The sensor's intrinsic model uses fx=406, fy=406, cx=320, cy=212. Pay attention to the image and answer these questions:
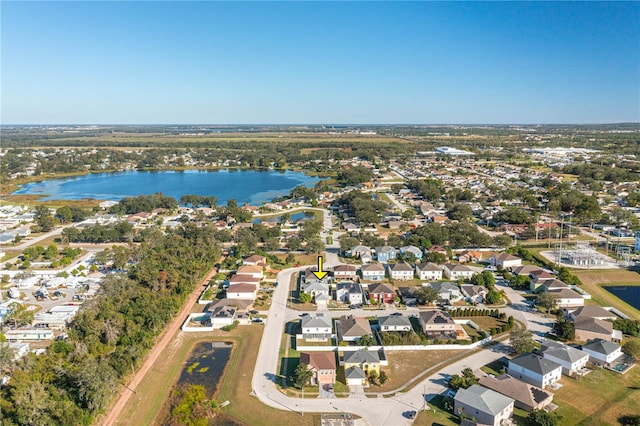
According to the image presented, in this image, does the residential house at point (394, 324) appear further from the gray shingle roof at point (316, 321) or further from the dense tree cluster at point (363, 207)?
the dense tree cluster at point (363, 207)

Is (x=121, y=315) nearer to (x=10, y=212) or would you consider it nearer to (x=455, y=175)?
(x=10, y=212)

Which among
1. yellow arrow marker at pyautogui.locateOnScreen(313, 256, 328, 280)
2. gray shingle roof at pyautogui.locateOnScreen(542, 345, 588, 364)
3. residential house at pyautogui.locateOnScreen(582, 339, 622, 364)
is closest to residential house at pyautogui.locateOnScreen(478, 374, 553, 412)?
gray shingle roof at pyautogui.locateOnScreen(542, 345, 588, 364)

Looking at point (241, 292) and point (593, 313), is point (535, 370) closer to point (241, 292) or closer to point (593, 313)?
point (593, 313)

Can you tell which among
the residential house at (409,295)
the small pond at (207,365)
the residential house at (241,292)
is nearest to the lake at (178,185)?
the residential house at (241,292)

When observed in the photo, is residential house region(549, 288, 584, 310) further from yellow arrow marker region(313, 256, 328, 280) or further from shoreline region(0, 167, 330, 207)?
shoreline region(0, 167, 330, 207)

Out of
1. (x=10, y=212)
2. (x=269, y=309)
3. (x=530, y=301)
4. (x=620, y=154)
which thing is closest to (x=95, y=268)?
(x=269, y=309)
